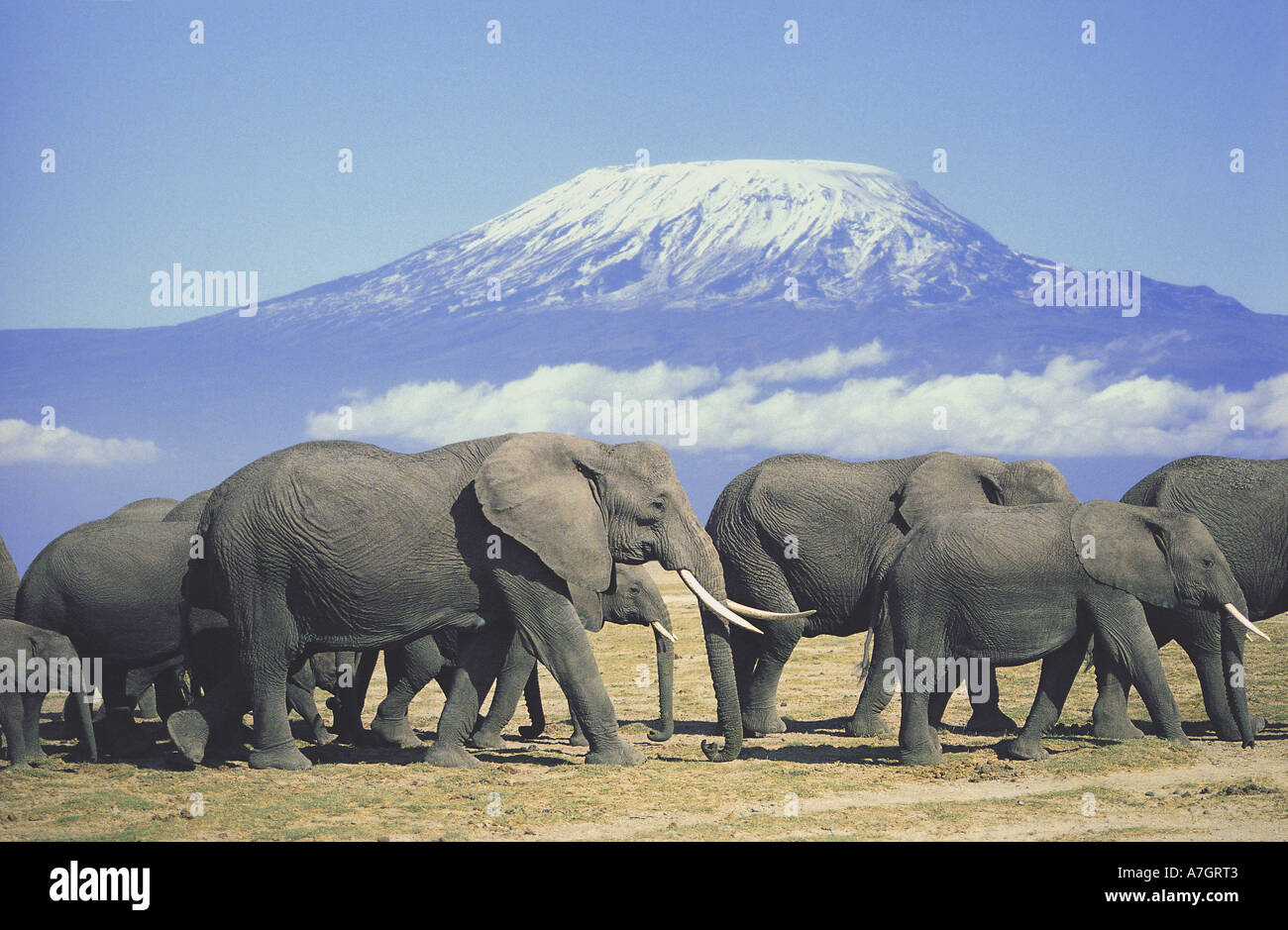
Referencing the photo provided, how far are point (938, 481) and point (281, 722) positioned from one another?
A: 8.55 m

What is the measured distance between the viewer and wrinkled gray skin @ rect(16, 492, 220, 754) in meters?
17.8

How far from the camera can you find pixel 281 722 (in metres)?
16.3

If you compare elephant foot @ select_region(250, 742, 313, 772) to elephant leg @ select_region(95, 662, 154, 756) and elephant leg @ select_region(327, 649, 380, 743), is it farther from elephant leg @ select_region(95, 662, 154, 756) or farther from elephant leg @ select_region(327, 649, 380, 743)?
elephant leg @ select_region(95, 662, 154, 756)

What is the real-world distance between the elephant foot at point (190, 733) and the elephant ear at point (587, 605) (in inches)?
172

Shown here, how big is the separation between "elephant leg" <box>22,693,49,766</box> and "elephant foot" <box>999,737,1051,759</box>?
10.6 metres

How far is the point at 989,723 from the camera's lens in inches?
763

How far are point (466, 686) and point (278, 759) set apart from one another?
2.13 metres

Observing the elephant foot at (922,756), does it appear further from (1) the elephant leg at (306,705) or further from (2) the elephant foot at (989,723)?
(1) the elephant leg at (306,705)

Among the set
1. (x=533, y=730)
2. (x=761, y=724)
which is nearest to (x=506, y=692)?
(x=533, y=730)

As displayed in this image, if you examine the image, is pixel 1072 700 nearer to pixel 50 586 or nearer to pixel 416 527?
pixel 416 527

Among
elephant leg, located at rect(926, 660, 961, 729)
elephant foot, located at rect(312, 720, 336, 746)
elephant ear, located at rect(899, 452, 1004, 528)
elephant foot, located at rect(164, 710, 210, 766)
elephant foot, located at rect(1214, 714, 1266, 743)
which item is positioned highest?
elephant ear, located at rect(899, 452, 1004, 528)

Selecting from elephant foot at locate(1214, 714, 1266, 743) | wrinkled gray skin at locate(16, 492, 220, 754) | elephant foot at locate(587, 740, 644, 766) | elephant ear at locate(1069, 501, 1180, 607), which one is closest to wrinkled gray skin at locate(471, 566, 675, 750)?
elephant foot at locate(587, 740, 644, 766)

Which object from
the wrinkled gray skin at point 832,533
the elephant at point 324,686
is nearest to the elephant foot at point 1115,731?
the wrinkled gray skin at point 832,533

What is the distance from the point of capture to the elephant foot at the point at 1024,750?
1638 cm
